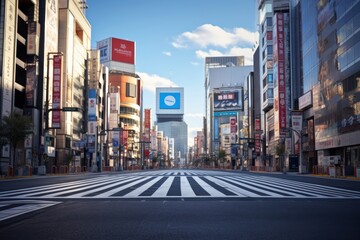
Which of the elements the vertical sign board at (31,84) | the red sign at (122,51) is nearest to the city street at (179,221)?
the vertical sign board at (31,84)

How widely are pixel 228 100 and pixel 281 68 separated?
11216 cm

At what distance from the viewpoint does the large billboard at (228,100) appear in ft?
579

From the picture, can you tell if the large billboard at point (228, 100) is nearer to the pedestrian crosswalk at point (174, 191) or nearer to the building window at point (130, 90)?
the building window at point (130, 90)

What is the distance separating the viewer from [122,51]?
130875 millimetres

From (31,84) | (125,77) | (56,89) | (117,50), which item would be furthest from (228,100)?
(31,84)

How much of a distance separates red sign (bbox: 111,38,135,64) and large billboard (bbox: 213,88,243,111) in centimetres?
5682

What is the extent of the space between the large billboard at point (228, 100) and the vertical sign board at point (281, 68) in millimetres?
108987

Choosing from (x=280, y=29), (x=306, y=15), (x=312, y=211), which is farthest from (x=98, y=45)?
(x=312, y=211)

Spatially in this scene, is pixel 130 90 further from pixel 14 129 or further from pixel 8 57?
pixel 14 129

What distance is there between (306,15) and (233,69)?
5543 inches

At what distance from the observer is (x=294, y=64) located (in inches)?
2574

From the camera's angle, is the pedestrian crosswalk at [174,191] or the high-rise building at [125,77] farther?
the high-rise building at [125,77]

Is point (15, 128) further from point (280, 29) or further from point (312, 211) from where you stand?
point (280, 29)

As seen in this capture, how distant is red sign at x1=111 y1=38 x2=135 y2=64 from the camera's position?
128125mm
